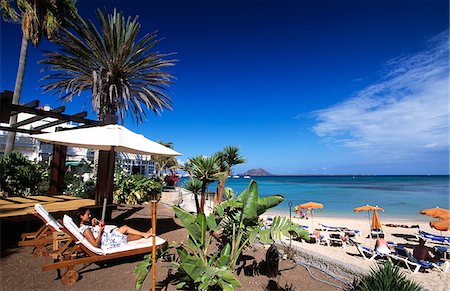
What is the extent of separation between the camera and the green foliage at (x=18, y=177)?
8086mm

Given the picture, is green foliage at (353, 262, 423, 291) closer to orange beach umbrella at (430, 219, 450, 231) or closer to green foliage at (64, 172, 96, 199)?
orange beach umbrella at (430, 219, 450, 231)

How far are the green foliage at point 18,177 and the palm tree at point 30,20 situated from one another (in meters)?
3.30

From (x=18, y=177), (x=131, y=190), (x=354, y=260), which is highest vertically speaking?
(x=18, y=177)

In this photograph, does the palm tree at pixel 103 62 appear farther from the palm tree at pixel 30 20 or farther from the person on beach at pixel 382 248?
the person on beach at pixel 382 248

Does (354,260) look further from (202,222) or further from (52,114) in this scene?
(52,114)

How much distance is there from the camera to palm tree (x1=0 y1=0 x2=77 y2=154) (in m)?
10.9

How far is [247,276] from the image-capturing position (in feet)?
12.4

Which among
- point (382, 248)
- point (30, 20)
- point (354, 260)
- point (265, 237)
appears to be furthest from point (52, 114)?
point (382, 248)

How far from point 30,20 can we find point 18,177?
25.5 feet

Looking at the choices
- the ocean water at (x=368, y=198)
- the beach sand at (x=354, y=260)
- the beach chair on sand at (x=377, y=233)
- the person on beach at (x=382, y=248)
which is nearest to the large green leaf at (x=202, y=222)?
the beach sand at (x=354, y=260)

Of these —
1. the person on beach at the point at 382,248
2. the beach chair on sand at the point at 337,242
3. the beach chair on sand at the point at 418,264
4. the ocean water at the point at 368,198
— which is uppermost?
the person on beach at the point at 382,248

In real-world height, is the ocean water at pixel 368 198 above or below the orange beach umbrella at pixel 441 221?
below

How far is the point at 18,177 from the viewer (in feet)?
27.1

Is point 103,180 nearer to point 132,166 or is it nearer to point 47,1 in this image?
point 47,1
